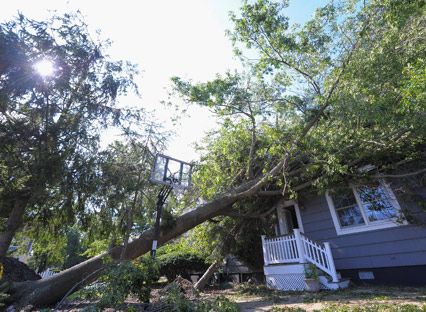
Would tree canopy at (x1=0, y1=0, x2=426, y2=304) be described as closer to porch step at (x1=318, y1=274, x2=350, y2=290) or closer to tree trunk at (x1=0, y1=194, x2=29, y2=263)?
tree trunk at (x1=0, y1=194, x2=29, y2=263)

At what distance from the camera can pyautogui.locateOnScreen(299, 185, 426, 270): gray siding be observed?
7.05 m

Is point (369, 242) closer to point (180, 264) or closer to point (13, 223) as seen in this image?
point (180, 264)

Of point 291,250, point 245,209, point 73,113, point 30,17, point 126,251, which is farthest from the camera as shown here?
point 245,209

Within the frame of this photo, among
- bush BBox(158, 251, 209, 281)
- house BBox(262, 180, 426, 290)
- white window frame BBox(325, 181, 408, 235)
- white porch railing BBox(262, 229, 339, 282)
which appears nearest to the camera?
house BBox(262, 180, 426, 290)

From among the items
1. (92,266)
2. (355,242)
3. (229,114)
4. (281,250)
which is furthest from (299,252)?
(92,266)

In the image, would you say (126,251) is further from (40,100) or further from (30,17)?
(30,17)

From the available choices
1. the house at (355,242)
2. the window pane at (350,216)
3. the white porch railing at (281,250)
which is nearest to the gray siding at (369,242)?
the house at (355,242)

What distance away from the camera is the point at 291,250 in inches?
337

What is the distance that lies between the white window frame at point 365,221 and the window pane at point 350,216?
6.0 inches

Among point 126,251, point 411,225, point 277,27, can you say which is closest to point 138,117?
point 126,251

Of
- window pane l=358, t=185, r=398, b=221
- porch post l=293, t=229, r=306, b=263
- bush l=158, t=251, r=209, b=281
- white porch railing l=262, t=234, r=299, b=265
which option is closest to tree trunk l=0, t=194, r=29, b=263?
bush l=158, t=251, r=209, b=281

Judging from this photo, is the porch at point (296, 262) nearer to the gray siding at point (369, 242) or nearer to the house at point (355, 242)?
the house at point (355, 242)

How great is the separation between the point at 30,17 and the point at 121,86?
2.21m

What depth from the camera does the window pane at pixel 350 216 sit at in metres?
8.46
